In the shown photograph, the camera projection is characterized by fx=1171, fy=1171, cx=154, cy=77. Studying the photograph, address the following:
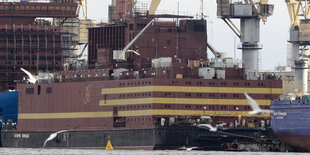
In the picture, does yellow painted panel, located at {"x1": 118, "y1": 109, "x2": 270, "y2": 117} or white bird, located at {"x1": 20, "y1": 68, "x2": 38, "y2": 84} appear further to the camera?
white bird, located at {"x1": 20, "y1": 68, "x2": 38, "y2": 84}

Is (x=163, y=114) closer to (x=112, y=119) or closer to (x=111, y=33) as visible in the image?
(x=112, y=119)

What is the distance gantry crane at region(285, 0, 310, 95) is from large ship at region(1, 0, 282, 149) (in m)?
42.4

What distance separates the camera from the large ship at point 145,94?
416 feet

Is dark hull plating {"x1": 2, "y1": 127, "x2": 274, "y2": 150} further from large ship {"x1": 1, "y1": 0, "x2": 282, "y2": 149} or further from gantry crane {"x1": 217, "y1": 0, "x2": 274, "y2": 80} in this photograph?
gantry crane {"x1": 217, "y1": 0, "x2": 274, "y2": 80}

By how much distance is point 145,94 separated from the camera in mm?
128250

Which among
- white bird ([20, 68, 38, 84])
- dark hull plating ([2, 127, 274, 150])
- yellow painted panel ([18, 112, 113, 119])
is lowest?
dark hull plating ([2, 127, 274, 150])

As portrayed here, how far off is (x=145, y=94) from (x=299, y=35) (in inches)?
2366

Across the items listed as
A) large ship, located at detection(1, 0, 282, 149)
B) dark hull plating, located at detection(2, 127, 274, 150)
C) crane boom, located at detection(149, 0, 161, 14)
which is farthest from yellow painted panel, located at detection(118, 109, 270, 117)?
crane boom, located at detection(149, 0, 161, 14)

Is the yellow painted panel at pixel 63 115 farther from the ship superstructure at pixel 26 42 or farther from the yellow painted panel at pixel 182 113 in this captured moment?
the ship superstructure at pixel 26 42

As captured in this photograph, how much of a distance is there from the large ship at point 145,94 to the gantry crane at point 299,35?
42.4 meters

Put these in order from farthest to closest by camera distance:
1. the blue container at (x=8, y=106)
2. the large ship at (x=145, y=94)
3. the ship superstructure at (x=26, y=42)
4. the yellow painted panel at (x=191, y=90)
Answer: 1. the ship superstructure at (x=26, y=42)
2. the blue container at (x=8, y=106)
3. the yellow painted panel at (x=191, y=90)
4. the large ship at (x=145, y=94)

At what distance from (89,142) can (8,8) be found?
3851cm

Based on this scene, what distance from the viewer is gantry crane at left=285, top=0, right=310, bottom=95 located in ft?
599

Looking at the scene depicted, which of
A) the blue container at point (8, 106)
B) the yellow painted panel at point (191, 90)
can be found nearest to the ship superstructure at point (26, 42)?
the blue container at point (8, 106)
